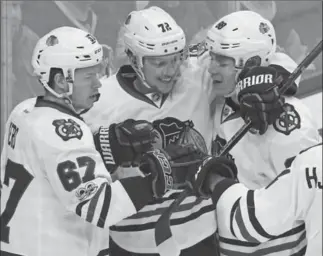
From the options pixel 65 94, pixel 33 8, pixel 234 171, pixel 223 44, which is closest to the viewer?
A: pixel 234 171

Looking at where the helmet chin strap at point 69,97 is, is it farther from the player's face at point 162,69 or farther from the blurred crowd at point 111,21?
the blurred crowd at point 111,21

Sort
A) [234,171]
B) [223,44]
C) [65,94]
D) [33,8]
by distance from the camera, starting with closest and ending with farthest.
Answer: [234,171] → [65,94] → [223,44] → [33,8]

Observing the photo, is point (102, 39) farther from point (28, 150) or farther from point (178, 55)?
point (28, 150)

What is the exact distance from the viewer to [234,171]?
8.33 feet

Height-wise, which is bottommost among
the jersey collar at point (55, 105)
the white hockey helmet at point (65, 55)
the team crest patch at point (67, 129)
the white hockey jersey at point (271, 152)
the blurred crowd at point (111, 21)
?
the blurred crowd at point (111, 21)

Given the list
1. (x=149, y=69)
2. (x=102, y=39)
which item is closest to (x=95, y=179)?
(x=149, y=69)

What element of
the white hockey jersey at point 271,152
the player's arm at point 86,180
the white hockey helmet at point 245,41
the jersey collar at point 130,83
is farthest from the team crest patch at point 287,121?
the jersey collar at point 130,83

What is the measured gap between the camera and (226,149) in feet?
8.99

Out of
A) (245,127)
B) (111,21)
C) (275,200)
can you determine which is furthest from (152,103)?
(111,21)

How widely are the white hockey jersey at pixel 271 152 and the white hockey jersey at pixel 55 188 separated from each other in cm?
30

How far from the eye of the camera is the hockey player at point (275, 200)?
2234 millimetres

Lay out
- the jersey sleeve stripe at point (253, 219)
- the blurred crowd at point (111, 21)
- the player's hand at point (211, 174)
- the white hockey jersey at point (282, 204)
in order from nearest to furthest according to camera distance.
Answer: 1. the white hockey jersey at point (282, 204)
2. the jersey sleeve stripe at point (253, 219)
3. the player's hand at point (211, 174)
4. the blurred crowd at point (111, 21)

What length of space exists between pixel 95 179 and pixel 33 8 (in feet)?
6.27

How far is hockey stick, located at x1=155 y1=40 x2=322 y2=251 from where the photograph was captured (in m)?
2.59
